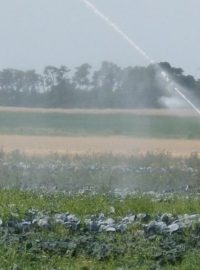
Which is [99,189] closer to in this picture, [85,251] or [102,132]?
[85,251]

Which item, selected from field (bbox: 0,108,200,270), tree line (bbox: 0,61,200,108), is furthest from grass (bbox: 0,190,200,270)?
tree line (bbox: 0,61,200,108)

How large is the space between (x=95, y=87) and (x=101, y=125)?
1.67 meters

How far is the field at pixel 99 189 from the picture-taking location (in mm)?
8250

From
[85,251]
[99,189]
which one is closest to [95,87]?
[99,189]

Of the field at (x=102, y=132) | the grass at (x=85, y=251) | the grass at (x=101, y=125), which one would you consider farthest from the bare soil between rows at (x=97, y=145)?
the grass at (x=85, y=251)

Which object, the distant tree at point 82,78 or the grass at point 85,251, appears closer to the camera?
the grass at point 85,251

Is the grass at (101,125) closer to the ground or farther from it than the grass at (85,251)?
farther from it

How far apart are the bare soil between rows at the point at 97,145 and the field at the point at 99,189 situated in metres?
0.04

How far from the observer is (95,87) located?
2506 cm

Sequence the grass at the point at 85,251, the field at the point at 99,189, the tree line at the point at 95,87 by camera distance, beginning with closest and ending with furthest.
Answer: the grass at the point at 85,251
the field at the point at 99,189
the tree line at the point at 95,87

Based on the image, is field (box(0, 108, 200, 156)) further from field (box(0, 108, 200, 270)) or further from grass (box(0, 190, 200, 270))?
grass (box(0, 190, 200, 270))

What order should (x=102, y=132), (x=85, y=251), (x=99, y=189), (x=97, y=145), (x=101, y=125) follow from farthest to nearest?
(x=101, y=125), (x=102, y=132), (x=97, y=145), (x=99, y=189), (x=85, y=251)

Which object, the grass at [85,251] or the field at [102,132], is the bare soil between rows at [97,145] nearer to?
the field at [102,132]

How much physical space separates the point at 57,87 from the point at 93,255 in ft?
59.1
